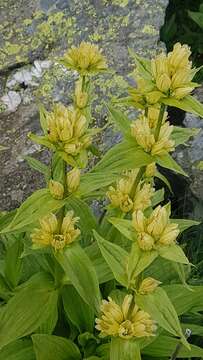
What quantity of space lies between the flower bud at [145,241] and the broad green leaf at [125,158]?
0.22 m

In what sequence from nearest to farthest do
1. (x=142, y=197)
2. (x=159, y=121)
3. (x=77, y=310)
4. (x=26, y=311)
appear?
(x=159, y=121), (x=142, y=197), (x=26, y=311), (x=77, y=310)

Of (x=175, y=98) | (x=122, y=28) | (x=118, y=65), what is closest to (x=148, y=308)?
(x=175, y=98)

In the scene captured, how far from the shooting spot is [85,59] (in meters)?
2.21

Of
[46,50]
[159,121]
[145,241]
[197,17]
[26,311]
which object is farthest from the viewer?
[197,17]

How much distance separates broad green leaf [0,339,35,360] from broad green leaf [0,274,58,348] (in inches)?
7.2

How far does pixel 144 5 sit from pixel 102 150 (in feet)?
3.26

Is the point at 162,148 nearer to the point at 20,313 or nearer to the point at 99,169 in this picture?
the point at 99,169

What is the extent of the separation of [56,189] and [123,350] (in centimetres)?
51

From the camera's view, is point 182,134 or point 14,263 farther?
point 14,263

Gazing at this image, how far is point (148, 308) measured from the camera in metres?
1.88

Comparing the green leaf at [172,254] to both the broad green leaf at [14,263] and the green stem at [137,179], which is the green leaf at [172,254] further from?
the broad green leaf at [14,263]

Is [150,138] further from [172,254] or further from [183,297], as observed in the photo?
[183,297]

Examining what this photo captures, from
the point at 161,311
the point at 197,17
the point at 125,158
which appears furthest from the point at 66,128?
the point at 197,17

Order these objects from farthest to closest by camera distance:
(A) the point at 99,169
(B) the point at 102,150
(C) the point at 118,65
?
(C) the point at 118,65, (B) the point at 102,150, (A) the point at 99,169
